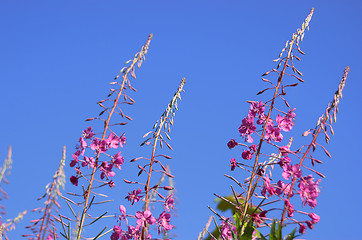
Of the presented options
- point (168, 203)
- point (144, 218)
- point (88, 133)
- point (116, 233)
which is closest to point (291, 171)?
point (168, 203)

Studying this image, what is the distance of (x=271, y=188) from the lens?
336 centimetres

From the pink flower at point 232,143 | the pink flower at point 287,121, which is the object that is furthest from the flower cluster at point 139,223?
the pink flower at point 287,121

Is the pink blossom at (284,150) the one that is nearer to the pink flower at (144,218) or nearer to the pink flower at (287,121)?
the pink flower at (287,121)

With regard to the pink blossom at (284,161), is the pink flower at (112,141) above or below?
above

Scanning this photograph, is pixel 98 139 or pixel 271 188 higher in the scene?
pixel 98 139

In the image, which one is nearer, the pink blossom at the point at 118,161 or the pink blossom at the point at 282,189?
the pink blossom at the point at 282,189

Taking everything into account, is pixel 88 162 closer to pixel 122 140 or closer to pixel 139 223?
pixel 122 140

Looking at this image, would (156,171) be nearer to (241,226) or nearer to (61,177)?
(241,226)

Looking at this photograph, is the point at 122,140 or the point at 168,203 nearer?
the point at 168,203

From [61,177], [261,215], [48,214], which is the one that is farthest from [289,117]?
[48,214]

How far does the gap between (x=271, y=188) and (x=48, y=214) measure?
247 cm

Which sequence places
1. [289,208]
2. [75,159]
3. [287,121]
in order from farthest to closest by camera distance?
[75,159] < [287,121] < [289,208]

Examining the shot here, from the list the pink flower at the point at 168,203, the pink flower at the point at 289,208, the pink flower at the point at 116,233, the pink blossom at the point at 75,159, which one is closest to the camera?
the pink flower at the point at 289,208

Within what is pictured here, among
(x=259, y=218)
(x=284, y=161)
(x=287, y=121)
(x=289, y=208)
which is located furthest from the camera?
(x=287, y=121)
